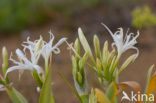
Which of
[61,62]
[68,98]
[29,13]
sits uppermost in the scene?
[29,13]

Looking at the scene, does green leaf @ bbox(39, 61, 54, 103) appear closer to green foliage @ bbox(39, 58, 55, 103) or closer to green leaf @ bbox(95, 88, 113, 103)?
green foliage @ bbox(39, 58, 55, 103)

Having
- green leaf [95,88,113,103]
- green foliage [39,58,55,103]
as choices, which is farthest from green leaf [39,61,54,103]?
green leaf [95,88,113,103]

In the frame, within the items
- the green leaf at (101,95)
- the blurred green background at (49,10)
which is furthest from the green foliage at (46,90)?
the blurred green background at (49,10)

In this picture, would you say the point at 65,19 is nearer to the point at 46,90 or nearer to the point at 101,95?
the point at 46,90

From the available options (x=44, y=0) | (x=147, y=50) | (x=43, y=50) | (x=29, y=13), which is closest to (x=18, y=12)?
(x=29, y=13)

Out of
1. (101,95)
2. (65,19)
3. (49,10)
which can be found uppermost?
(49,10)

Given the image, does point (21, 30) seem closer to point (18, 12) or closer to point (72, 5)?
point (18, 12)

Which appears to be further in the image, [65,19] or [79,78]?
[65,19]

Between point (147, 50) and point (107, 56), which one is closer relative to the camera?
point (107, 56)

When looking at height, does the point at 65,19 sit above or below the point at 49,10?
below

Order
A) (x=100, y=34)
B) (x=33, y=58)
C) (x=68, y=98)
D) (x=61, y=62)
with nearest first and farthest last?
(x=33, y=58), (x=68, y=98), (x=61, y=62), (x=100, y=34)

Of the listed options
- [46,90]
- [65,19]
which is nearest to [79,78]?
[46,90]
